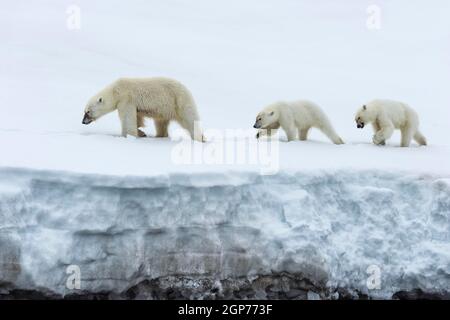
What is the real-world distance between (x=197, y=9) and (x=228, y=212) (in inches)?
484

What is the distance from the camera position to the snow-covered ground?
6895 mm

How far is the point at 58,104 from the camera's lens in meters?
10.3

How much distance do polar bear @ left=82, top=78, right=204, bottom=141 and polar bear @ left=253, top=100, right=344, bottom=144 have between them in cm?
79

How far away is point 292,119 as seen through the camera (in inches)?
344

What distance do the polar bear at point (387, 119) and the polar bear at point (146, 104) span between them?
1947mm

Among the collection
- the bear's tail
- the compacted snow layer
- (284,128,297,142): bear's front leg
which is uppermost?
(284,128,297,142): bear's front leg

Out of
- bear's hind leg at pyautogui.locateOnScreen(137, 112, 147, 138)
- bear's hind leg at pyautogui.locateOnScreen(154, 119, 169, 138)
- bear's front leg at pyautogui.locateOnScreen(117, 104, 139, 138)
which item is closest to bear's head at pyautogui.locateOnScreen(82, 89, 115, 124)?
bear's front leg at pyautogui.locateOnScreen(117, 104, 139, 138)

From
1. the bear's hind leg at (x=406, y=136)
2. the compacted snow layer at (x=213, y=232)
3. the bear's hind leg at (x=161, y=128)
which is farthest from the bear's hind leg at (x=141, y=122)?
the bear's hind leg at (x=406, y=136)

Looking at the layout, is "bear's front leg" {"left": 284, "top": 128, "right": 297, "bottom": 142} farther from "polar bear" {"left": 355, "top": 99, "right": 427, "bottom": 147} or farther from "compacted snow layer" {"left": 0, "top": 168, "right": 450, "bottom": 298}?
"compacted snow layer" {"left": 0, "top": 168, "right": 450, "bottom": 298}

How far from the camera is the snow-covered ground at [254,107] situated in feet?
22.6

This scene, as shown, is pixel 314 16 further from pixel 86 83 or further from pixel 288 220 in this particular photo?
pixel 288 220

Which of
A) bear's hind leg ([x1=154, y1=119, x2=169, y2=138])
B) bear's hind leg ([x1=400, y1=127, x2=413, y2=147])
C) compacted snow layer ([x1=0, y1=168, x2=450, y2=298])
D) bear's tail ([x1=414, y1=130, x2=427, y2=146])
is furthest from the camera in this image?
bear's tail ([x1=414, y1=130, x2=427, y2=146])

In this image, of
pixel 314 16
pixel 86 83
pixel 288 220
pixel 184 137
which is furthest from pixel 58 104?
pixel 314 16

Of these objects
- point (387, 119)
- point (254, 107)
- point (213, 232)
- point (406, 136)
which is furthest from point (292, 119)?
point (254, 107)
